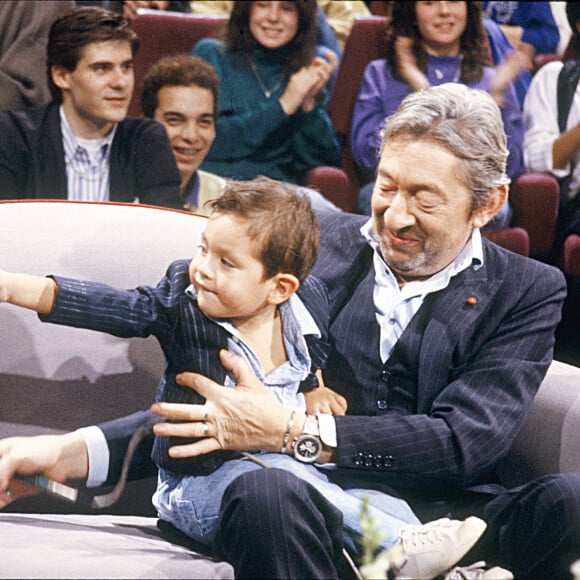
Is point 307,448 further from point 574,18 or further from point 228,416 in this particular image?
point 574,18

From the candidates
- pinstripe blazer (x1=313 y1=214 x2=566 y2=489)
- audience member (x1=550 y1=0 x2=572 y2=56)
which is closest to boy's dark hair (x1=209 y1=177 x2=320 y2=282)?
pinstripe blazer (x1=313 y1=214 x2=566 y2=489)

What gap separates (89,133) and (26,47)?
17.8 inches

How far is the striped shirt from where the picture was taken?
2.39 m

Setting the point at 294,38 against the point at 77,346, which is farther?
the point at 294,38

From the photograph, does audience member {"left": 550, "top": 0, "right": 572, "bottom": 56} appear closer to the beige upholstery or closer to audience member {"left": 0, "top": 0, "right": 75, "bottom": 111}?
audience member {"left": 0, "top": 0, "right": 75, "bottom": 111}

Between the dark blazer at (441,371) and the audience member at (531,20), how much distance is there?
2.45 meters

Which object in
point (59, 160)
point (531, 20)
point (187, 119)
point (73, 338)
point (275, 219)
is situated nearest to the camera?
point (275, 219)

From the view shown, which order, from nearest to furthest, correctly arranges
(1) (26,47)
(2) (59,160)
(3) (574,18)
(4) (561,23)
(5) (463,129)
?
(5) (463,129), (2) (59,160), (1) (26,47), (3) (574,18), (4) (561,23)

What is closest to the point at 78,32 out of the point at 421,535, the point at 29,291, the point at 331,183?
the point at 331,183

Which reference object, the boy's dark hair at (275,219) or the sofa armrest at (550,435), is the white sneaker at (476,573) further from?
the boy's dark hair at (275,219)

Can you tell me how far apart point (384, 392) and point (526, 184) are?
1561mm

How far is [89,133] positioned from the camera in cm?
242

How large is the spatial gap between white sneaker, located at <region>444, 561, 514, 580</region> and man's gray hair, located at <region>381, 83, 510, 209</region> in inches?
20.8

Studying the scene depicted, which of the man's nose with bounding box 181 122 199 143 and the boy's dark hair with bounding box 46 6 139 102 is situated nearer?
the boy's dark hair with bounding box 46 6 139 102
